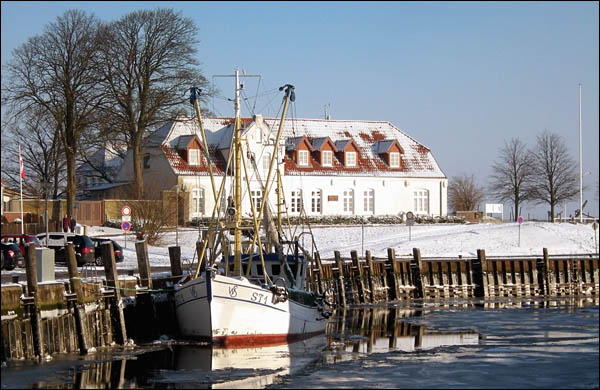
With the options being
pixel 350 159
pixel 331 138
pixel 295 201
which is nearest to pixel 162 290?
pixel 295 201

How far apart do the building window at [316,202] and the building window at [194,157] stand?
10055 mm

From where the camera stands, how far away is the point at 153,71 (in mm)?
72312

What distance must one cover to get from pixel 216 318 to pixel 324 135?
181ft

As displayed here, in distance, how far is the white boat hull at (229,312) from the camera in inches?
1287

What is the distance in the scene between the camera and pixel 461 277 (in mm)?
54625

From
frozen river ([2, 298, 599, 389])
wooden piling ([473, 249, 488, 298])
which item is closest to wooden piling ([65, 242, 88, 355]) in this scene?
frozen river ([2, 298, 599, 389])

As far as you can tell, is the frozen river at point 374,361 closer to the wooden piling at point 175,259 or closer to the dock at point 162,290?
the dock at point 162,290

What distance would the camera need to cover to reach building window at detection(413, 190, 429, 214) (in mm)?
85688

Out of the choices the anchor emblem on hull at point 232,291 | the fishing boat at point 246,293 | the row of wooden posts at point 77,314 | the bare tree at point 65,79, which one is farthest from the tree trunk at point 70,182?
the anchor emblem on hull at point 232,291

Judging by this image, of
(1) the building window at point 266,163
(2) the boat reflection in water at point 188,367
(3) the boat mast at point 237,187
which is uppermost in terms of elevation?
(1) the building window at point 266,163

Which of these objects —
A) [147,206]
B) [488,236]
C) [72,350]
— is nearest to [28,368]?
[72,350]

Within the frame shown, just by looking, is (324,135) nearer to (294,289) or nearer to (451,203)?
(451,203)

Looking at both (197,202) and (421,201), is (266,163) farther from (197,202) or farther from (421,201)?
(421,201)

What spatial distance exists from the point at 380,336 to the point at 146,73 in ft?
133
